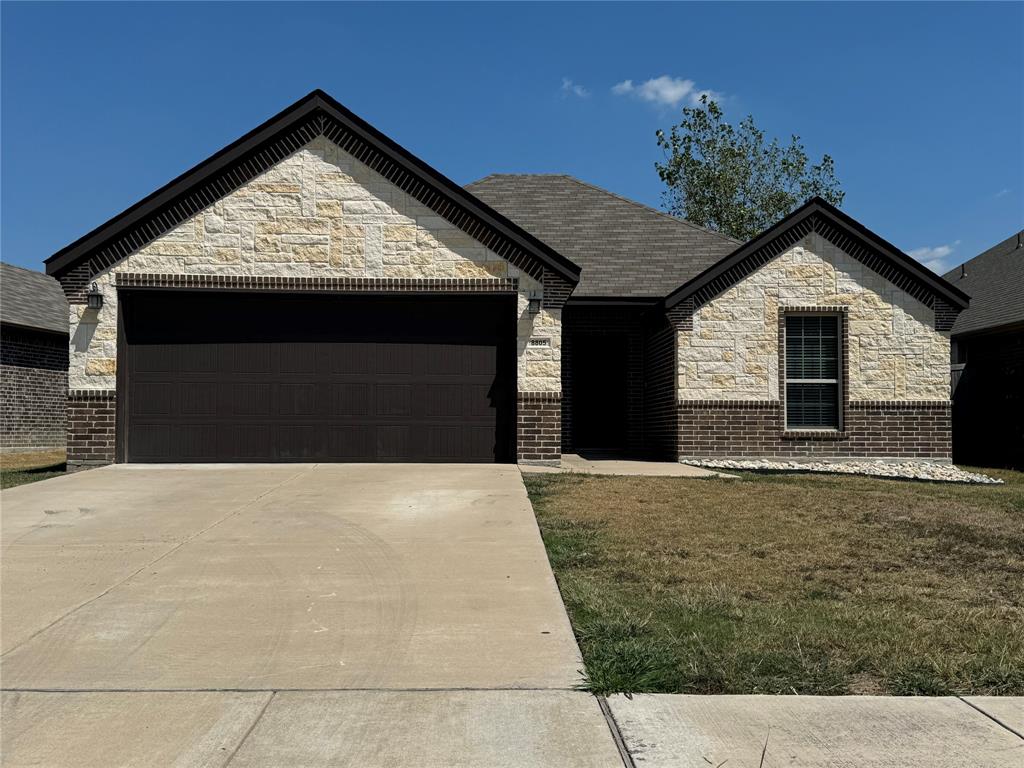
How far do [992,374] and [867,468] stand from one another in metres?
7.65

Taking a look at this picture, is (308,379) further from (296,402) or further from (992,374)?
(992,374)

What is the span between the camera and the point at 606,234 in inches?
754

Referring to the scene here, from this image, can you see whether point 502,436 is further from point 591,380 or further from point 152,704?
point 152,704

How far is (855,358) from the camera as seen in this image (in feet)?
49.8

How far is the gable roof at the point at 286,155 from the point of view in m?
13.0

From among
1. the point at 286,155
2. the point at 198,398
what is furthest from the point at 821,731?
the point at 286,155

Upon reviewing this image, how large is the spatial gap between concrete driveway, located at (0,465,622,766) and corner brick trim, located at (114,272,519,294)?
5.02 metres

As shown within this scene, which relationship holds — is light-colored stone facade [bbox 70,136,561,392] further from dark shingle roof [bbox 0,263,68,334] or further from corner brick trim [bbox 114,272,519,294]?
dark shingle roof [bbox 0,263,68,334]

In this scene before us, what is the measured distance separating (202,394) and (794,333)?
10.6 m

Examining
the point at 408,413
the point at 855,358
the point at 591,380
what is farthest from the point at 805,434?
the point at 408,413

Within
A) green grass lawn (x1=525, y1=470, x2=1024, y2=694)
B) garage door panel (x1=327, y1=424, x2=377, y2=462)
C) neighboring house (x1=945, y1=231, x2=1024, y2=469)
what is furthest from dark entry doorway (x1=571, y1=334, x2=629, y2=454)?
neighboring house (x1=945, y1=231, x2=1024, y2=469)

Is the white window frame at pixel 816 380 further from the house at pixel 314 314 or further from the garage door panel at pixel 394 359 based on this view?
the garage door panel at pixel 394 359

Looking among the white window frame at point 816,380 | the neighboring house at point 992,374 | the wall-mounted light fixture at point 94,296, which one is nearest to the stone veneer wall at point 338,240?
the wall-mounted light fixture at point 94,296

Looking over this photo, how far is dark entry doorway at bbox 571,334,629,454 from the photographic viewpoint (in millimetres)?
17703
